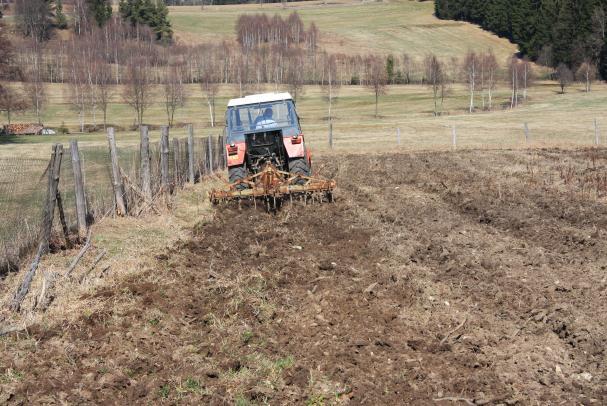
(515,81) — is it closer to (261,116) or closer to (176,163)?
(261,116)

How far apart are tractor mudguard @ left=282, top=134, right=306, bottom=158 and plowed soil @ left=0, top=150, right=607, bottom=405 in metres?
2.73

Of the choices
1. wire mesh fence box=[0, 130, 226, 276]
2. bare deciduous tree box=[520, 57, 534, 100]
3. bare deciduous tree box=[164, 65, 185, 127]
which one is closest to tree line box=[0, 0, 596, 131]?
bare deciduous tree box=[520, 57, 534, 100]

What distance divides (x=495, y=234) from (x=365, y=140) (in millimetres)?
27184

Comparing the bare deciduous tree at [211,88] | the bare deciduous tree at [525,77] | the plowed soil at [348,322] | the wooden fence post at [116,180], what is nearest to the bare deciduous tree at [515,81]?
the bare deciduous tree at [525,77]

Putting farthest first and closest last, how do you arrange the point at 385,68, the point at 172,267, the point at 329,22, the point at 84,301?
the point at 329,22, the point at 385,68, the point at 172,267, the point at 84,301

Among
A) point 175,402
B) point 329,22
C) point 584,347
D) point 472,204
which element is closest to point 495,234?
point 472,204

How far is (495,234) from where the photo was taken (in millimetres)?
9820

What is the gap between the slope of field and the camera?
104825 mm

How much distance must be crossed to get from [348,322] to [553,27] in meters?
88.6

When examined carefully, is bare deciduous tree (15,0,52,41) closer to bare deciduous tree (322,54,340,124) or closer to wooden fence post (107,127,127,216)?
bare deciduous tree (322,54,340,124)

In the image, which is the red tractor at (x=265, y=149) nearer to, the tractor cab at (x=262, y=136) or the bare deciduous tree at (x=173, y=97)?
the tractor cab at (x=262, y=136)

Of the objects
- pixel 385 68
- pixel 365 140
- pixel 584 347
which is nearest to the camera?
pixel 584 347

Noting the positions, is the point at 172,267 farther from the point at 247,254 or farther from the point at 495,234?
the point at 495,234

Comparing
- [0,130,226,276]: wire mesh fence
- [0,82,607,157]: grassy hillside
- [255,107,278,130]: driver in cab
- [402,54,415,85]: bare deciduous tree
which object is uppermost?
[402,54,415,85]: bare deciduous tree
